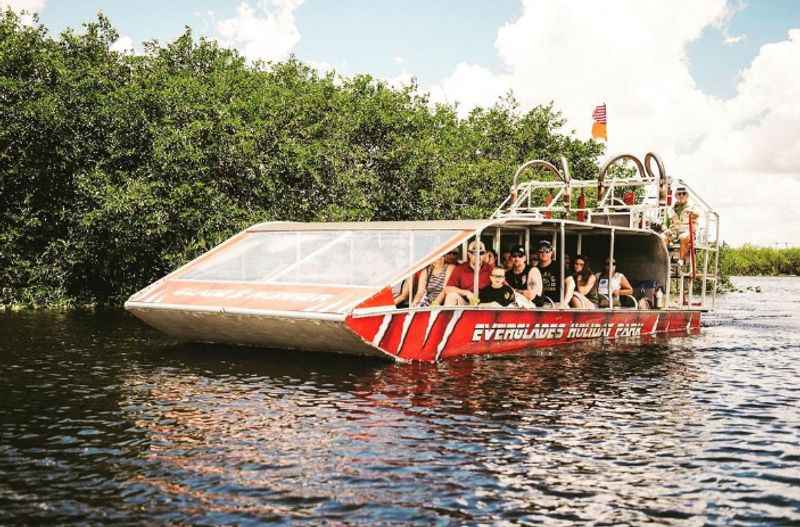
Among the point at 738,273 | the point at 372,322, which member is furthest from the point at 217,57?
the point at 738,273

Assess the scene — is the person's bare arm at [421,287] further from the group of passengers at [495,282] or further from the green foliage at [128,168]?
the green foliage at [128,168]

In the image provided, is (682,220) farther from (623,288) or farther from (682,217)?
(623,288)

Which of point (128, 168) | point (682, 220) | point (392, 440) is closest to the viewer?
point (392, 440)

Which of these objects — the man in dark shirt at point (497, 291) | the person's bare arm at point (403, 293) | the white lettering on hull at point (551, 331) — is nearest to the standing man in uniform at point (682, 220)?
the white lettering on hull at point (551, 331)

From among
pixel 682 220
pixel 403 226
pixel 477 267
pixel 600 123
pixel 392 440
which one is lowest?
pixel 392 440

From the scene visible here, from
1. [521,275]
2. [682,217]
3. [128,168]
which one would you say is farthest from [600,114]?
[128,168]

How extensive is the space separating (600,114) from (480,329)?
36.9 feet

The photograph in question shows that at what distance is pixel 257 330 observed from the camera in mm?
15711

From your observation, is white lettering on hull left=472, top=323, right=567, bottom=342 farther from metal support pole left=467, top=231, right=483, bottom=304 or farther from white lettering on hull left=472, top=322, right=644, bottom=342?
metal support pole left=467, top=231, right=483, bottom=304

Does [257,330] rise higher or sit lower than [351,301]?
lower

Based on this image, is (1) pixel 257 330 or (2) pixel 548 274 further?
(2) pixel 548 274

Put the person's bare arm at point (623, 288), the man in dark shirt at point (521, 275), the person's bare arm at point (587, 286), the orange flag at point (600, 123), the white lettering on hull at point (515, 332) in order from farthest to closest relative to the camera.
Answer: the orange flag at point (600, 123)
the person's bare arm at point (623, 288)
the person's bare arm at point (587, 286)
the man in dark shirt at point (521, 275)
the white lettering on hull at point (515, 332)

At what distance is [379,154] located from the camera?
38.5 metres

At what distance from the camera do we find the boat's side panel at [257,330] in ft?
47.3
